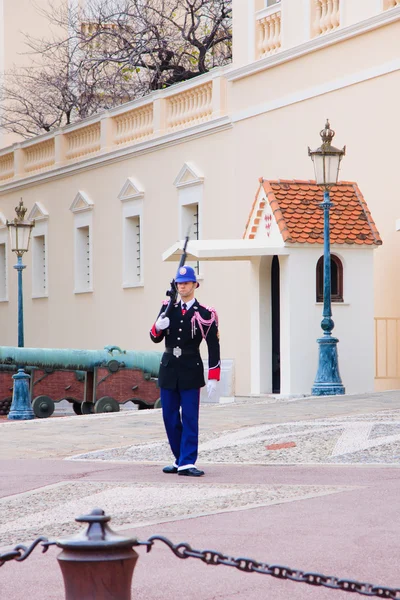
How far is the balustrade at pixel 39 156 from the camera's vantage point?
31750mm

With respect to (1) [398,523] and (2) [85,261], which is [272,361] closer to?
(2) [85,261]

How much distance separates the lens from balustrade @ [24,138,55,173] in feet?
104

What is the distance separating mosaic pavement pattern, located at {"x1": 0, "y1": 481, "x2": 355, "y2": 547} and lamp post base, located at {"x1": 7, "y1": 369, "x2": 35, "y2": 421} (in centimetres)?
989

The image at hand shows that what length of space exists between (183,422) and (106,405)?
31.5 ft

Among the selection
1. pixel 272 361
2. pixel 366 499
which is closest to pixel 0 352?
pixel 272 361

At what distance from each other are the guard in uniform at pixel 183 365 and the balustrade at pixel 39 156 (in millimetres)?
21233

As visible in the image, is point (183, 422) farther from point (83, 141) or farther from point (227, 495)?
point (83, 141)

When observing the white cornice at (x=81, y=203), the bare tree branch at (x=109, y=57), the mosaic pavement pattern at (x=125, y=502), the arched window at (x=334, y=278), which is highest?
the bare tree branch at (x=109, y=57)

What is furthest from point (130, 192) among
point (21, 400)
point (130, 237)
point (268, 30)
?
point (21, 400)

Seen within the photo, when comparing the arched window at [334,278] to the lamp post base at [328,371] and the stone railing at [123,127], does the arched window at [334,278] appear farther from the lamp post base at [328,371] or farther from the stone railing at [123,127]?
the stone railing at [123,127]

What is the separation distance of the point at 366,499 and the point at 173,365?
2.51 m

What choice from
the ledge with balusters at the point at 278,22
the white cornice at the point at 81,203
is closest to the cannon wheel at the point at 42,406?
the ledge with balusters at the point at 278,22

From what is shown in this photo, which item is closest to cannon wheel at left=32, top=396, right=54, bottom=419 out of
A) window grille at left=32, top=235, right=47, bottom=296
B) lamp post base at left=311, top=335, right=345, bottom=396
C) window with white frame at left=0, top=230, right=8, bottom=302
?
lamp post base at left=311, top=335, right=345, bottom=396

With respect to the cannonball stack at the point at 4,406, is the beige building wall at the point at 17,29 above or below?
above
